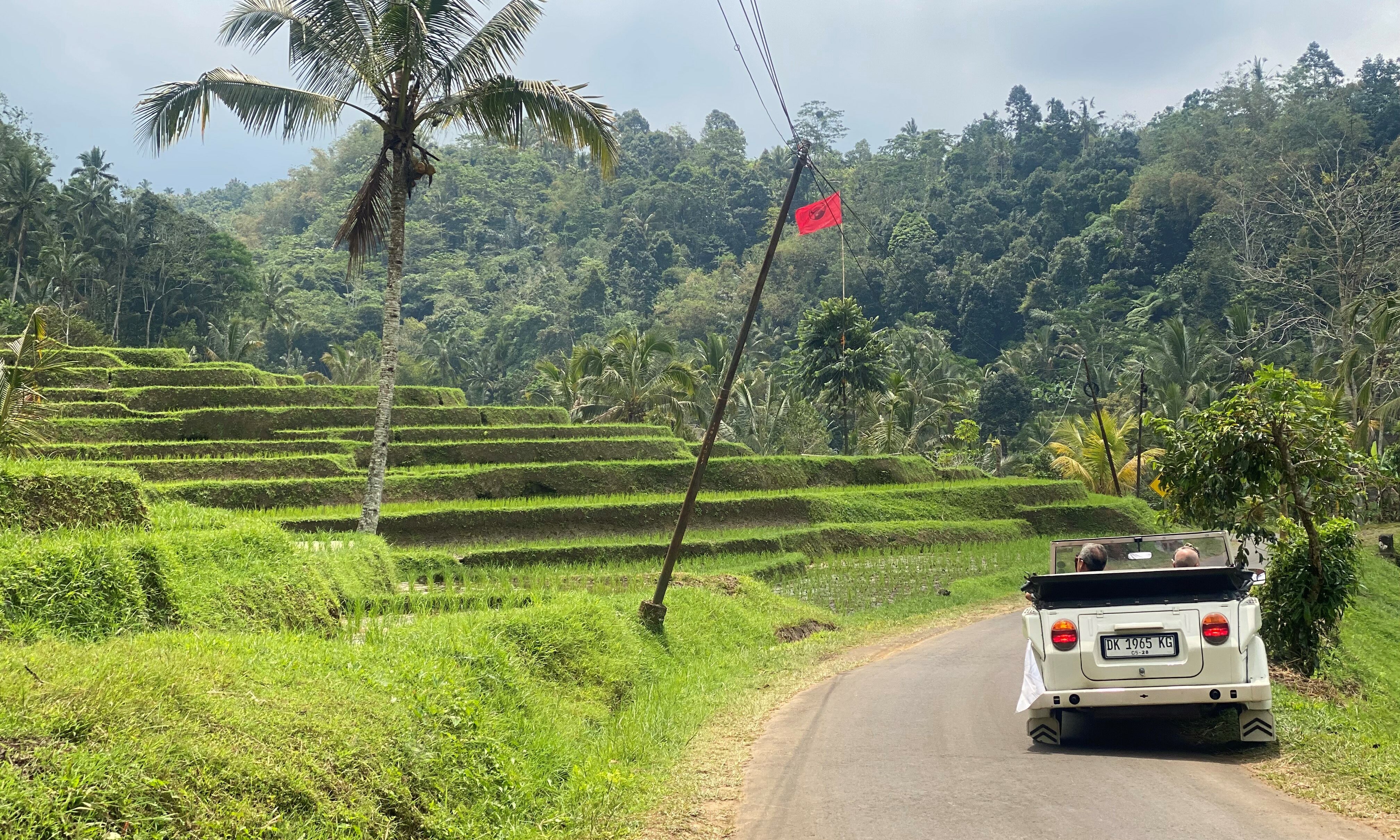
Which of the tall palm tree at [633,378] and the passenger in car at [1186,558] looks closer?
the passenger in car at [1186,558]

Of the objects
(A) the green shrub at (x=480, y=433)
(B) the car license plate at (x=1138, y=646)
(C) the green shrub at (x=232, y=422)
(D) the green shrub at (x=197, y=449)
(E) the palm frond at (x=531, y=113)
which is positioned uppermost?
(E) the palm frond at (x=531, y=113)

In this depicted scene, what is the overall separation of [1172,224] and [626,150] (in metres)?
67.2

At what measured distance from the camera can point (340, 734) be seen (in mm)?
5551

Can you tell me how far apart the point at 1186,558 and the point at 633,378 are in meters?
36.5

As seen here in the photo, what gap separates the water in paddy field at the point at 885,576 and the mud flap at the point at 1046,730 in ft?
45.5

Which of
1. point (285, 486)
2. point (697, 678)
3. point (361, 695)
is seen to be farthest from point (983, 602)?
point (361, 695)

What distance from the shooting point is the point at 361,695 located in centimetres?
630

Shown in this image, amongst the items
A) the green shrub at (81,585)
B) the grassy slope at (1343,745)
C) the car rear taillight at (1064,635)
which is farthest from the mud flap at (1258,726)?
the green shrub at (81,585)

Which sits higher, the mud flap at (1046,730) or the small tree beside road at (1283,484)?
the small tree beside road at (1283,484)

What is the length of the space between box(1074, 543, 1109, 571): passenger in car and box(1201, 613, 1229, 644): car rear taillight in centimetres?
144

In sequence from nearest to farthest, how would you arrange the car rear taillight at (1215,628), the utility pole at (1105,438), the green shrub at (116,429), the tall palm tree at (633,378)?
the car rear taillight at (1215,628), the green shrub at (116,429), the utility pole at (1105,438), the tall palm tree at (633,378)

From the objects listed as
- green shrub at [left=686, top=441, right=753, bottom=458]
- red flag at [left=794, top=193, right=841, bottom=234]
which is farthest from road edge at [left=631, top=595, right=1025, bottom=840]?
green shrub at [left=686, top=441, right=753, bottom=458]

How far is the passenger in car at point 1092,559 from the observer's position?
9.06 metres

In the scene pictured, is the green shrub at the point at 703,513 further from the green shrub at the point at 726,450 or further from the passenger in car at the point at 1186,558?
the passenger in car at the point at 1186,558
